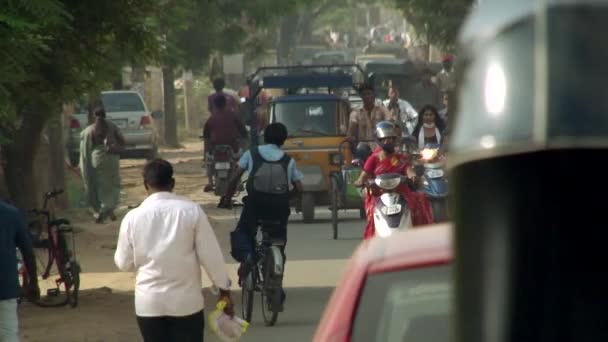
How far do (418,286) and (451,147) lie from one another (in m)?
2.20

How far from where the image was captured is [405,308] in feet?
12.0

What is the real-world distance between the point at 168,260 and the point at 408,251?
14.7 feet

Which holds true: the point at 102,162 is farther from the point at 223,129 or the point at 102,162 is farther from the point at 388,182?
the point at 388,182

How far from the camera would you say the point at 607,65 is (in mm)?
1423

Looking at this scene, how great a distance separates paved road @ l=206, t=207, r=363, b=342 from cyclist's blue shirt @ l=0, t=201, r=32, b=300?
2828 millimetres

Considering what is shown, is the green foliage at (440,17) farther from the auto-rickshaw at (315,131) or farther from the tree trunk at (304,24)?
the tree trunk at (304,24)

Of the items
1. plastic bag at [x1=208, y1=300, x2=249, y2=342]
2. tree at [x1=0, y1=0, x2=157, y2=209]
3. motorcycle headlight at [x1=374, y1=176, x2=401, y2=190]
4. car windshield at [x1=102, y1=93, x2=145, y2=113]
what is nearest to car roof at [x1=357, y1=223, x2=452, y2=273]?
plastic bag at [x1=208, y1=300, x2=249, y2=342]

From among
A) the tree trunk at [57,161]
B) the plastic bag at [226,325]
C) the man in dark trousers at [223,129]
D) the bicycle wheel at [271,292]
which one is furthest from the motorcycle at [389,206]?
the man in dark trousers at [223,129]

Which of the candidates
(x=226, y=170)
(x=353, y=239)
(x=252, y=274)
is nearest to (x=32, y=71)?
(x=252, y=274)

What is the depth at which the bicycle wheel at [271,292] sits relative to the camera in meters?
11.9

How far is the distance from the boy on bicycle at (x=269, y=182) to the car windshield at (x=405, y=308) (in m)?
8.28

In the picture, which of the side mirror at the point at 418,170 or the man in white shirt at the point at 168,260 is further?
the side mirror at the point at 418,170

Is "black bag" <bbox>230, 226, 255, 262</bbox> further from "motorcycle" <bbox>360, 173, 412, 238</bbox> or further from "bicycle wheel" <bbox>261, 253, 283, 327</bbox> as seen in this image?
"motorcycle" <bbox>360, 173, 412, 238</bbox>

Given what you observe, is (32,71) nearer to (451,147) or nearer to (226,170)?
(451,147)
